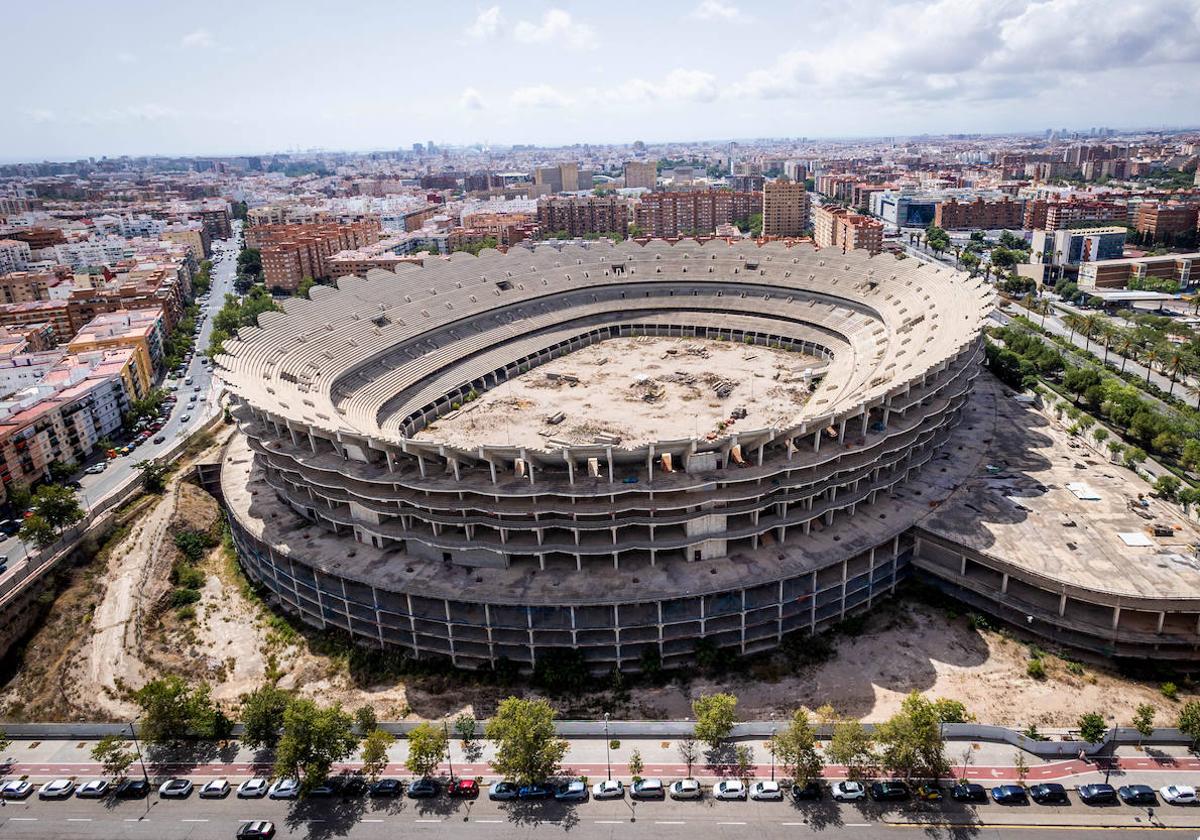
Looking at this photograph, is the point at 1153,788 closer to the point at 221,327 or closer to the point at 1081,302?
the point at 1081,302

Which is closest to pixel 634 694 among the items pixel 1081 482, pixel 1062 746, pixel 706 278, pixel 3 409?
pixel 1062 746

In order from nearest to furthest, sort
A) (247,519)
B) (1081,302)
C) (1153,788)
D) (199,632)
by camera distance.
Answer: (1153,788) < (199,632) < (247,519) < (1081,302)

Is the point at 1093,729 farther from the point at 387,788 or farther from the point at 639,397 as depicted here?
the point at 639,397

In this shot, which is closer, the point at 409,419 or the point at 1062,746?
the point at 1062,746

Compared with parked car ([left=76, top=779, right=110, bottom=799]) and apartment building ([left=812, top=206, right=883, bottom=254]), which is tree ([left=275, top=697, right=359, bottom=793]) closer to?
parked car ([left=76, top=779, right=110, bottom=799])

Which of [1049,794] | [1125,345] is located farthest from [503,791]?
[1125,345]

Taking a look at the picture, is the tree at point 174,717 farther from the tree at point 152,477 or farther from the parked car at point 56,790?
the tree at point 152,477
